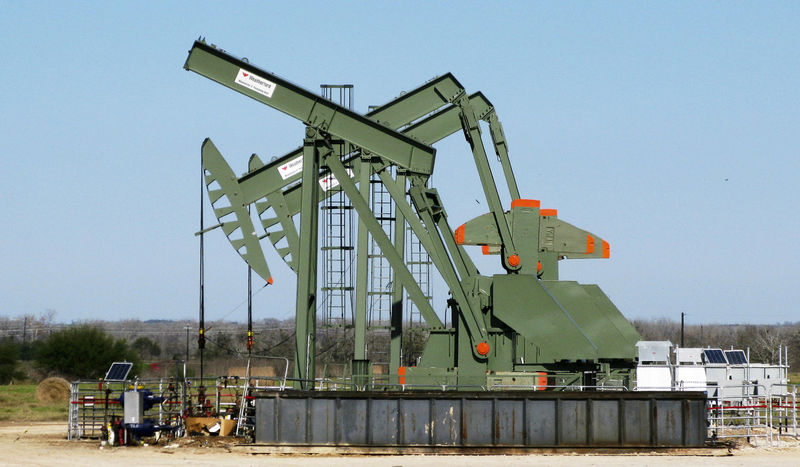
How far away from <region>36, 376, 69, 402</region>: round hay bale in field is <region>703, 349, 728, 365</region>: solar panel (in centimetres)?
1999

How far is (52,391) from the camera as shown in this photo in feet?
112

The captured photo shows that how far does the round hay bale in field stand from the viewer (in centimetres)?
3384

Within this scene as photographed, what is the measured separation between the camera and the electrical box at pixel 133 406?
1936 cm

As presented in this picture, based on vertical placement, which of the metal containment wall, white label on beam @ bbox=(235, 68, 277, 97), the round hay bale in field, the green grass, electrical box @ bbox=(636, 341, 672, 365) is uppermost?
white label on beam @ bbox=(235, 68, 277, 97)

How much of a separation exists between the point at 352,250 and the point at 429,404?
9.05m

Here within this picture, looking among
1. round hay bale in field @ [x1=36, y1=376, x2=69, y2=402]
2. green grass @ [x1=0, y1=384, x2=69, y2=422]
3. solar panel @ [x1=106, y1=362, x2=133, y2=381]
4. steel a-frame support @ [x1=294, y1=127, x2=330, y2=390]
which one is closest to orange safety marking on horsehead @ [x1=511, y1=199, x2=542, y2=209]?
steel a-frame support @ [x1=294, y1=127, x2=330, y2=390]

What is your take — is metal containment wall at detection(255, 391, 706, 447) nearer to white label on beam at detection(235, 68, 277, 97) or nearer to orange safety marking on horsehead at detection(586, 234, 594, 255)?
white label on beam at detection(235, 68, 277, 97)

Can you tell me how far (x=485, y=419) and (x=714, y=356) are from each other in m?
8.44

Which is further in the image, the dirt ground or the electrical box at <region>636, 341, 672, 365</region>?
the electrical box at <region>636, 341, 672, 365</region>

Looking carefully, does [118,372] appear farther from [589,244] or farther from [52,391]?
[52,391]

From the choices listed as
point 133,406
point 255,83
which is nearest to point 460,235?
point 255,83

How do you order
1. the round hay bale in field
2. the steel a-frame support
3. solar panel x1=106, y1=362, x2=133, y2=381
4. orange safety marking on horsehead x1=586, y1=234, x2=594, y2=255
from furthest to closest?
the round hay bale in field
orange safety marking on horsehead x1=586, y1=234, x2=594, y2=255
solar panel x1=106, y1=362, x2=133, y2=381
the steel a-frame support

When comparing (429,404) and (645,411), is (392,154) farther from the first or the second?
(645,411)

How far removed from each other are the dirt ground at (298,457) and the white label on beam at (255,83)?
6.81 meters
